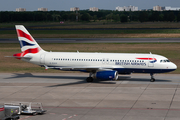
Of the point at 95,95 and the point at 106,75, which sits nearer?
the point at 95,95

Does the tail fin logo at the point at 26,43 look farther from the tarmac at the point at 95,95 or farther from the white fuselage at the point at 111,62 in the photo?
the tarmac at the point at 95,95

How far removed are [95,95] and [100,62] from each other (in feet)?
28.6

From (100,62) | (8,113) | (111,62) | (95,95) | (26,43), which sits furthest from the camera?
(26,43)

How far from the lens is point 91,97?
34.4 meters

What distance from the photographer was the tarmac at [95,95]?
90.8ft

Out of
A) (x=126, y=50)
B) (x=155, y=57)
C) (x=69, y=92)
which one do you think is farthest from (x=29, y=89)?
(x=126, y=50)

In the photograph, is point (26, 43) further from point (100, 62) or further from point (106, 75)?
point (106, 75)

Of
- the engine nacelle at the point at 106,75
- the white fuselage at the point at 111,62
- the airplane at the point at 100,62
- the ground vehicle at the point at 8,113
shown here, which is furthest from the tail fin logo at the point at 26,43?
Answer: the ground vehicle at the point at 8,113

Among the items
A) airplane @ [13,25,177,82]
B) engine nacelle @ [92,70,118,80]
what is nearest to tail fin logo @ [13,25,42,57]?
airplane @ [13,25,177,82]

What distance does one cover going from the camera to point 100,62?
43.2 meters

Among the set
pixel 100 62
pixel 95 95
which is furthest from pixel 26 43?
pixel 95 95

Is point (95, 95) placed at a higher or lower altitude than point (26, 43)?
lower

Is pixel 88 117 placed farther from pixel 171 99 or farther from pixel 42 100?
pixel 171 99

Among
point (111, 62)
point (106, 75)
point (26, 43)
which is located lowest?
point (106, 75)
